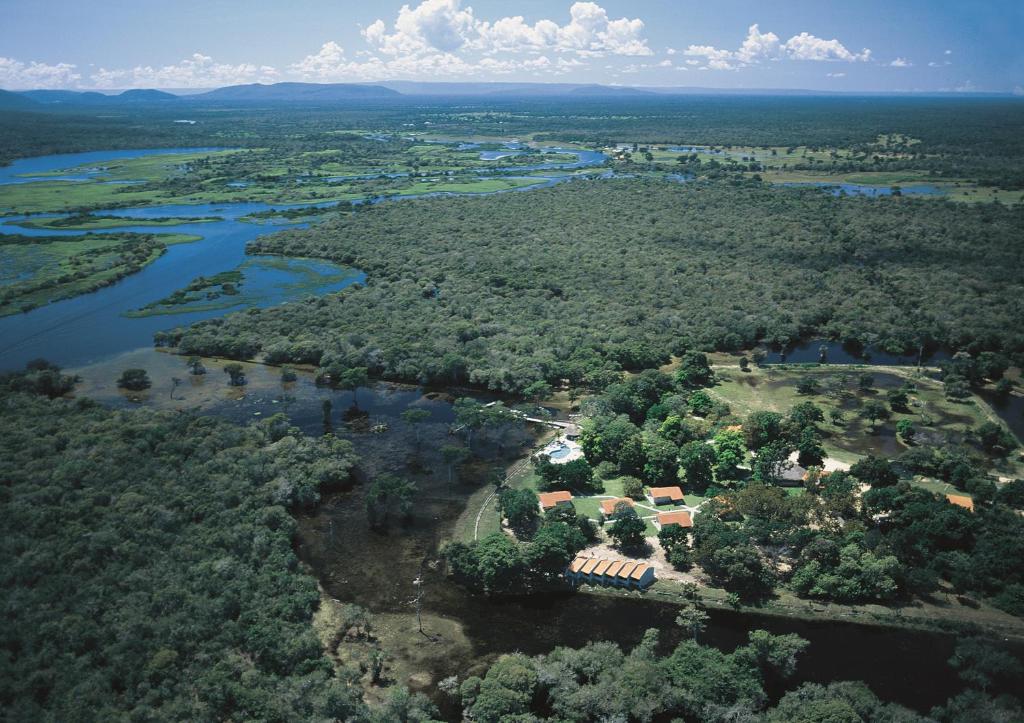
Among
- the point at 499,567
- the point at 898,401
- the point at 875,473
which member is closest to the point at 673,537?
the point at 499,567

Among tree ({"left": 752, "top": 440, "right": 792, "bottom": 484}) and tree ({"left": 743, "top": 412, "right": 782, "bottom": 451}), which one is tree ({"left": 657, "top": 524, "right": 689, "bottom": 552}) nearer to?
tree ({"left": 752, "top": 440, "right": 792, "bottom": 484})

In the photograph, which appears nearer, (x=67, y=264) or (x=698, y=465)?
(x=698, y=465)

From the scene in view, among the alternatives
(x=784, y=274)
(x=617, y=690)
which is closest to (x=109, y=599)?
(x=617, y=690)

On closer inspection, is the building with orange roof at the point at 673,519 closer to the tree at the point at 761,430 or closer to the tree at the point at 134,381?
the tree at the point at 761,430

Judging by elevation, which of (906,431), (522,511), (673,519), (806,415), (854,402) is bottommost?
(673,519)

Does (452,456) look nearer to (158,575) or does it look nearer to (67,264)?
(158,575)
